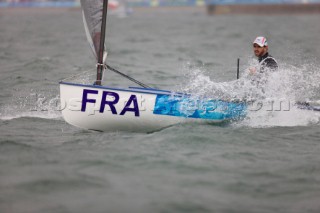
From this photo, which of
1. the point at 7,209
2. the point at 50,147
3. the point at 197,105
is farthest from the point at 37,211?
the point at 197,105

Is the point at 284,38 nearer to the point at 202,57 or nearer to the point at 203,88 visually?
the point at 202,57

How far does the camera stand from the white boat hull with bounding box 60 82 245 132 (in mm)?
7930

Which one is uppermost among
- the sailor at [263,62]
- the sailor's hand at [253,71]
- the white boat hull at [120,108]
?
the sailor at [263,62]

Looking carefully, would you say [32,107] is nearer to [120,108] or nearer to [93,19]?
[93,19]

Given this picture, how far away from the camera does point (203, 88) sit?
864cm

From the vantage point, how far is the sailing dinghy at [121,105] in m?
7.94

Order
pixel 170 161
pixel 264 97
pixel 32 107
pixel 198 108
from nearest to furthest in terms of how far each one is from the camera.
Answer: pixel 170 161 → pixel 198 108 → pixel 264 97 → pixel 32 107

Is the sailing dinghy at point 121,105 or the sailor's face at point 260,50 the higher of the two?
the sailor's face at point 260,50

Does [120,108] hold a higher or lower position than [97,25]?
lower

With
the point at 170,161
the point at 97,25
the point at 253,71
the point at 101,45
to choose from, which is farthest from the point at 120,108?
the point at 253,71

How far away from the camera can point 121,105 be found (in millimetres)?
7988

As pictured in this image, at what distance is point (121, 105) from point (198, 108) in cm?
120

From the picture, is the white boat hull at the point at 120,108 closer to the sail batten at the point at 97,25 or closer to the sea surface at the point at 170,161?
the sea surface at the point at 170,161

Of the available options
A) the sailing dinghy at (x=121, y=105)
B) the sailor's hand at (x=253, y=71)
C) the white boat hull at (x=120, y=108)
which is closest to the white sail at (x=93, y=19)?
the sailing dinghy at (x=121, y=105)
